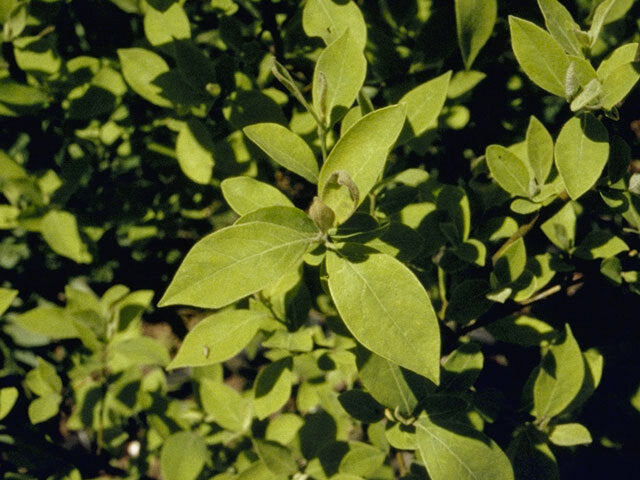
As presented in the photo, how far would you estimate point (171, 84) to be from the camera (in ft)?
3.94

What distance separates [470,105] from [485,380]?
0.95 meters

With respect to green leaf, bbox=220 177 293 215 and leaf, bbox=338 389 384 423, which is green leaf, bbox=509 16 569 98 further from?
leaf, bbox=338 389 384 423

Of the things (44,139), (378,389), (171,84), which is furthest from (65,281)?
(378,389)

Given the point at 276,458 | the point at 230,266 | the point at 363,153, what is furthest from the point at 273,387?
the point at 363,153

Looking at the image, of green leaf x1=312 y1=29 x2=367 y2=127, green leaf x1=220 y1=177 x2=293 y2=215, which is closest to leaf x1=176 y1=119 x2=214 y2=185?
green leaf x1=220 y1=177 x2=293 y2=215

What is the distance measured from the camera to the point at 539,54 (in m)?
0.84

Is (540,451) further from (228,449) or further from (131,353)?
(131,353)

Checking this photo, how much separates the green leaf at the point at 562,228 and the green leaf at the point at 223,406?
1.05 metres

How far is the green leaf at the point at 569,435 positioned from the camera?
1.09m

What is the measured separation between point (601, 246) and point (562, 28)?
1.61ft

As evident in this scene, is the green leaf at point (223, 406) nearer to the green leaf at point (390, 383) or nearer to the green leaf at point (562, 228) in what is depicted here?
the green leaf at point (390, 383)

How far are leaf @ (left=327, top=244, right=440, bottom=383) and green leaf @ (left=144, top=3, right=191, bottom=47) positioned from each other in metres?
0.81

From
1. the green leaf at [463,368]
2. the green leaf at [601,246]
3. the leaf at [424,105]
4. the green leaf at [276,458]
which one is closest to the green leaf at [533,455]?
the green leaf at [463,368]

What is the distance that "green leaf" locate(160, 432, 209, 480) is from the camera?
136cm
